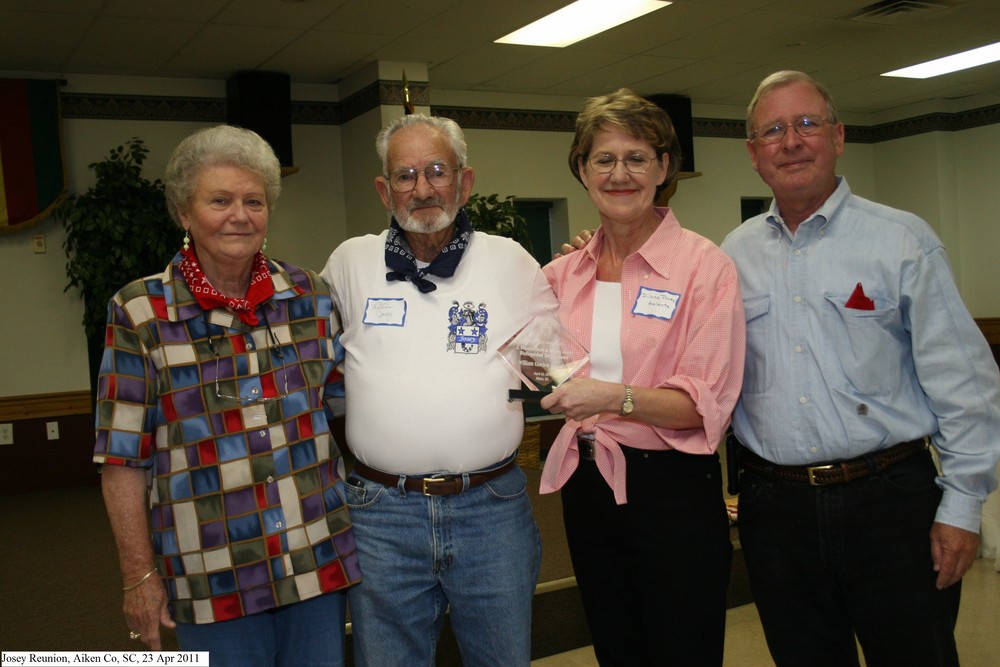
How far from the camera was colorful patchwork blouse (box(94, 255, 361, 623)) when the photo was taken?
5.61ft

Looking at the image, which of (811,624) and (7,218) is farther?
(7,218)

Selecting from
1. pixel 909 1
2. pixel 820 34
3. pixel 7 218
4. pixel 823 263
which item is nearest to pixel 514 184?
pixel 820 34

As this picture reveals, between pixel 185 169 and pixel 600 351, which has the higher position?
pixel 185 169

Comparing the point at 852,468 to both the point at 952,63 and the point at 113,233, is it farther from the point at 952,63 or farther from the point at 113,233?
the point at 952,63

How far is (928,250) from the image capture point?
189 cm

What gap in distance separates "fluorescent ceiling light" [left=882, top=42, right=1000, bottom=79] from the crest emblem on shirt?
775 cm

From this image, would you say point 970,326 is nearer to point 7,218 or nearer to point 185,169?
point 185,169

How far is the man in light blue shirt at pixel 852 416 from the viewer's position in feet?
6.15

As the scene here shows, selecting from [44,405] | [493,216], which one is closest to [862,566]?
[493,216]

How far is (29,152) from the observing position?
6402 mm

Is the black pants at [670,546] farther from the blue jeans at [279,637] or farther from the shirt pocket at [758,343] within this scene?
the blue jeans at [279,637]

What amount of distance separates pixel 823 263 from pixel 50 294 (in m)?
6.28

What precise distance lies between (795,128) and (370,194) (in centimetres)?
556

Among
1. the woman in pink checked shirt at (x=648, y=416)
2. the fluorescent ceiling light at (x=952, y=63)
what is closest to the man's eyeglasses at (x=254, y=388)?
the woman in pink checked shirt at (x=648, y=416)
